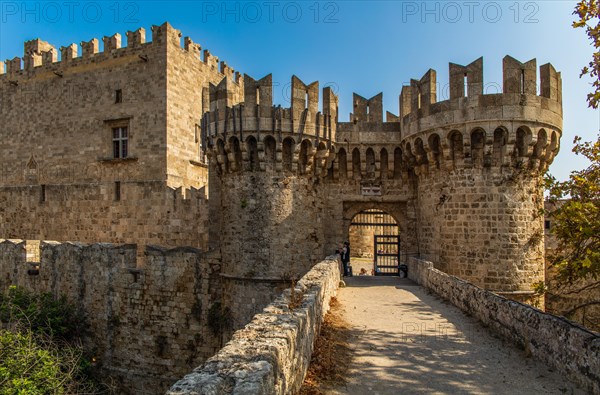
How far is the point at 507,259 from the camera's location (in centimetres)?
1273

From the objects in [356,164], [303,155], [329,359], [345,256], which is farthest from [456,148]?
[329,359]

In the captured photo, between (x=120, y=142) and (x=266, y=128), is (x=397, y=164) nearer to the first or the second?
(x=266, y=128)

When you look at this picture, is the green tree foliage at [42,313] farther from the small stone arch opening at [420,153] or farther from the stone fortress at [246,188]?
the small stone arch opening at [420,153]

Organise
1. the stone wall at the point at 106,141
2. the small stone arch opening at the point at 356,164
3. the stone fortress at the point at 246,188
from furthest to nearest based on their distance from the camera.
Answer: the stone wall at the point at 106,141, the small stone arch opening at the point at 356,164, the stone fortress at the point at 246,188

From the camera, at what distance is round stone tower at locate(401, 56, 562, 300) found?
12.5 m

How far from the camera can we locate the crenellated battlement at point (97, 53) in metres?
18.8

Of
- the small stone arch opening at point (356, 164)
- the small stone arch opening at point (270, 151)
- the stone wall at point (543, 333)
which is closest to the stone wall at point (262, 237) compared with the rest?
the small stone arch opening at point (270, 151)

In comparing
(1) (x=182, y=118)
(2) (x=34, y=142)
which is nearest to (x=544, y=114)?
(1) (x=182, y=118)

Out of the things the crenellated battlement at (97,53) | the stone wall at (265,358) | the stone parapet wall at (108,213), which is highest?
the crenellated battlement at (97,53)

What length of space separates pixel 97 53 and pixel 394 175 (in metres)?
14.4

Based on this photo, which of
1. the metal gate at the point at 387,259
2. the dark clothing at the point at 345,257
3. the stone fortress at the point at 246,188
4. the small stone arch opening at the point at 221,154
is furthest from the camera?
the metal gate at the point at 387,259

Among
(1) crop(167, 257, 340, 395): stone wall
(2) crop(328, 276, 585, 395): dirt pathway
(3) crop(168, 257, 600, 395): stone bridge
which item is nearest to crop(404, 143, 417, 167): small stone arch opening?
(2) crop(328, 276, 585, 395): dirt pathway

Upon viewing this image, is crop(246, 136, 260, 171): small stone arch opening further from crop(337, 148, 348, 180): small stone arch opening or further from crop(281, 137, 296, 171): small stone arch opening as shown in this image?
crop(337, 148, 348, 180): small stone arch opening

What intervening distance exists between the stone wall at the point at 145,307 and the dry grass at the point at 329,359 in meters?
7.49
